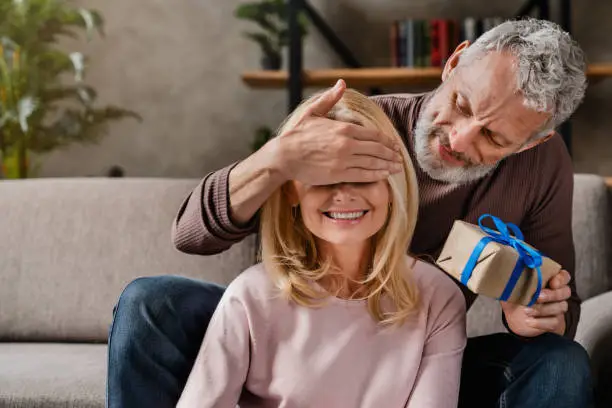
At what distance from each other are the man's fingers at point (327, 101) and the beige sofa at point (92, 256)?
78 centimetres

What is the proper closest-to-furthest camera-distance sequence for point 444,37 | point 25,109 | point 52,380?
point 52,380
point 25,109
point 444,37

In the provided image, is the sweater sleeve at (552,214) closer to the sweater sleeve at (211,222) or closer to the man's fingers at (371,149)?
the man's fingers at (371,149)

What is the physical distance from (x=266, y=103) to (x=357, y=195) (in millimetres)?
2406

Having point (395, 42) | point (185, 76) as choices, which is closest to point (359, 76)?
point (395, 42)

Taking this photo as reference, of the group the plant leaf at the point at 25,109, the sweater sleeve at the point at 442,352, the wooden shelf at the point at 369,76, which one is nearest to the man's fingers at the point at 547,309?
the sweater sleeve at the point at 442,352

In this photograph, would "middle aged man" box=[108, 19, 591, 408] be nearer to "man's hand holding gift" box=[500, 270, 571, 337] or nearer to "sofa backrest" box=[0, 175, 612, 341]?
"man's hand holding gift" box=[500, 270, 571, 337]

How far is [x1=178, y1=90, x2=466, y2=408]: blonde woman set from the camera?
3.98 feet

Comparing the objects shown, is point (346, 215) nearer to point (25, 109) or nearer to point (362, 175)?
point (362, 175)

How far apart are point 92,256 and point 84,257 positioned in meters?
0.02

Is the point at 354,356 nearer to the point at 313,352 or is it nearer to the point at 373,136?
the point at 313,352

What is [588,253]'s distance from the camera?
189 cm

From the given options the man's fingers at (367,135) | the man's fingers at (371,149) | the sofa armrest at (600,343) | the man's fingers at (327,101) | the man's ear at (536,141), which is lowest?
the sofa armrest at (600,343)

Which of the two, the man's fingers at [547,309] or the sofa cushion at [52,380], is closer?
the man's fingers at [547,309]

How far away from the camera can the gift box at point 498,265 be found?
1135mm
